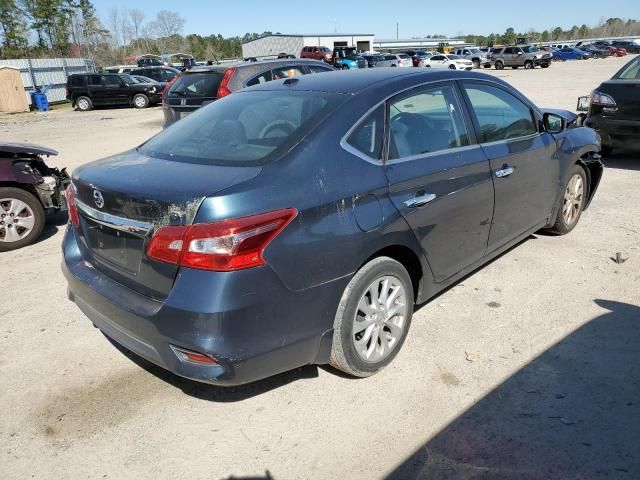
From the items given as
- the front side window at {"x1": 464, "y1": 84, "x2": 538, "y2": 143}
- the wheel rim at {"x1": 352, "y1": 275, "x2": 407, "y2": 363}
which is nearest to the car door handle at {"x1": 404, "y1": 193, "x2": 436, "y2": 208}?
the wheel rim at {"x1": 352, "y1": 275, "x2": 407, "y2": 363}

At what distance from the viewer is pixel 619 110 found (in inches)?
305

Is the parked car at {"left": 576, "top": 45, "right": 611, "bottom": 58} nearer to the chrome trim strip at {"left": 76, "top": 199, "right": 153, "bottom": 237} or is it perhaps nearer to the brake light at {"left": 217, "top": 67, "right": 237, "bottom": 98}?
the brake light at {"left": 217, "top": 67, "right": 237, "bottom": 98}

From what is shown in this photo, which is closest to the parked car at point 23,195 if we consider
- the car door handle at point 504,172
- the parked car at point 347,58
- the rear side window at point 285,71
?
the rear side window at point 285,71

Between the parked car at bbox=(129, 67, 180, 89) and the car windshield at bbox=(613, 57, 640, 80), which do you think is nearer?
the car windshield at bbox=(613, 57, 640, 80)

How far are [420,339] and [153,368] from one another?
179cm

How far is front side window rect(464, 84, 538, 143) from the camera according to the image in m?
3.83

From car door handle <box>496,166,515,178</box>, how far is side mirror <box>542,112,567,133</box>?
0.92 meters

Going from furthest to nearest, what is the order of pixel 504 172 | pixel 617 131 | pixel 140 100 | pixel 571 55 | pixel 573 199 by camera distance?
pixel 571 55, pixel 140 100, pixel 617 131, pixel 573 199, pixel 504 172

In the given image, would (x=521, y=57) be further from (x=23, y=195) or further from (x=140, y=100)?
(x=23, y=195)

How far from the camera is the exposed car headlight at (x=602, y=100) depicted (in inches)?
309

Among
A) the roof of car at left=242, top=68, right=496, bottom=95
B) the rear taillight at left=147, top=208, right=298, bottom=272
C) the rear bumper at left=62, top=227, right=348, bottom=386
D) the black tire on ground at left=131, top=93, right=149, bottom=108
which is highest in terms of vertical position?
the roof of car at left=242, top=68, right=496, bottom=95

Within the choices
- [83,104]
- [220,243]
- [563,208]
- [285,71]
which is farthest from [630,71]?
[83,104]

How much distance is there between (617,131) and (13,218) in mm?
8256

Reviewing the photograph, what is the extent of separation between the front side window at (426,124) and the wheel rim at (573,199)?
202cm
